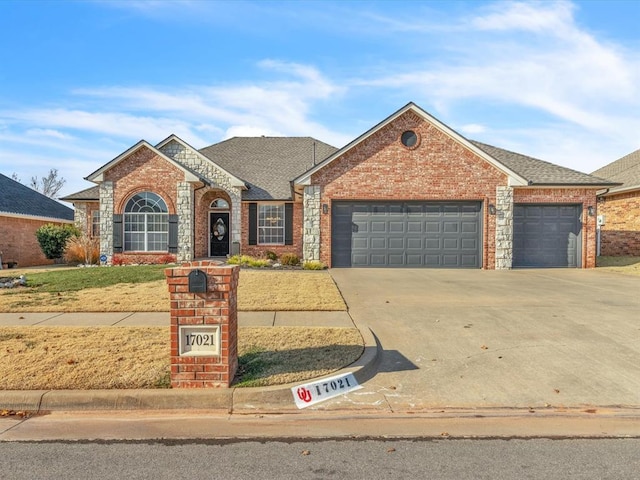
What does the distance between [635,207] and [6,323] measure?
2389 centimetres

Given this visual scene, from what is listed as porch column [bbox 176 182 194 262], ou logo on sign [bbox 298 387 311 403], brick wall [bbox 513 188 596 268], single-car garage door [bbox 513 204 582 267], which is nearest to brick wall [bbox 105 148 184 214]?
porch column [bbox 176 182 194 262]

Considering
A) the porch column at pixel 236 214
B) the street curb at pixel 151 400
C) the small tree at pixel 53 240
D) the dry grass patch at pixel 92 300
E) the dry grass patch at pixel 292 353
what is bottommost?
the street curb at pixel 151 400

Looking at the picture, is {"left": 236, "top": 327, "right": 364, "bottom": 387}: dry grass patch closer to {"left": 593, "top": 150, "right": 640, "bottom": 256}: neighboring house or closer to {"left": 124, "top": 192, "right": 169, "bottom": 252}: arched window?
{"left": 124, "top": 192, "right": 169, "bottom": 252}: arched window

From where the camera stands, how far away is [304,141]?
25.1 meters

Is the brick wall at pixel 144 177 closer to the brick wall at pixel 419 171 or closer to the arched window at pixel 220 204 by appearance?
the arched window at pixel 220 204

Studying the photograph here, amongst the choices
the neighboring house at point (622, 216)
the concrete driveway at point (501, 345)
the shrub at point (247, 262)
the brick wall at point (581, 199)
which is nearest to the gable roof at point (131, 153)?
the shrub at point (247, 262)

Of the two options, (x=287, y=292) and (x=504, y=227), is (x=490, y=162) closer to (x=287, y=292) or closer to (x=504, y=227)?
(x=504, y=227)

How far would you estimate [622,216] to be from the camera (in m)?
21.2

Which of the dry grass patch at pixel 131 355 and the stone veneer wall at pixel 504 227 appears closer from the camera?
the dry grass patch at pixel 131 355

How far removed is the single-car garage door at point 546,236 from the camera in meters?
17.7

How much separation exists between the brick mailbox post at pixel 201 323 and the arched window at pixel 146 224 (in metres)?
14.4

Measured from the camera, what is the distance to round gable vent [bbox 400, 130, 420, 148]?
17172mm

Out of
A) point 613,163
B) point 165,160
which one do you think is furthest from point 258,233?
point 613,163

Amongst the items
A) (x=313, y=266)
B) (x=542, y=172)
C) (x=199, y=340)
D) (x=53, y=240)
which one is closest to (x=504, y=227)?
(x=542, y=172)
